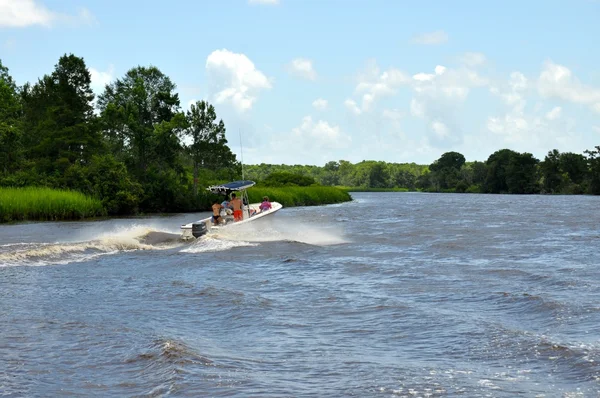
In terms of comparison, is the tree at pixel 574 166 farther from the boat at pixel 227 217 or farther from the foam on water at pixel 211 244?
the foam on water at pixel 211 244

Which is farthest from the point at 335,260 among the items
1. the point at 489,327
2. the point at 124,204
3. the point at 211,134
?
the point at 211,134

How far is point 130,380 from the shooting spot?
7.92 metres

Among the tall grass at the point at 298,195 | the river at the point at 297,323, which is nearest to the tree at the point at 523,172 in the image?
the tall grass at the point at 298,195

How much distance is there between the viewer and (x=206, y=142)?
203 ft

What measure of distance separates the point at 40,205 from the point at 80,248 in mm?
20653

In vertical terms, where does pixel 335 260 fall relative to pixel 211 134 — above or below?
below

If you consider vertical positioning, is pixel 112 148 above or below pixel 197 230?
above

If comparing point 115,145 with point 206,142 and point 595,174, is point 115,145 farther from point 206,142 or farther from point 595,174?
point 595,174

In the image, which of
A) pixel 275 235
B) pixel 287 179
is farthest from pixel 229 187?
pixel 287 179

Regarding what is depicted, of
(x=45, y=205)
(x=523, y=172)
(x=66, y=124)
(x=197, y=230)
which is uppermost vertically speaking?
(x=66, y=124)

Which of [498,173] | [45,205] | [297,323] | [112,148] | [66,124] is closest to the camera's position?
[297,323]

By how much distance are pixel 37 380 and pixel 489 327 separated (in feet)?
21.4

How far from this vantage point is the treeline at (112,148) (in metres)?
51.3

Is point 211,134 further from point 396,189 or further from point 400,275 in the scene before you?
point 396,189
